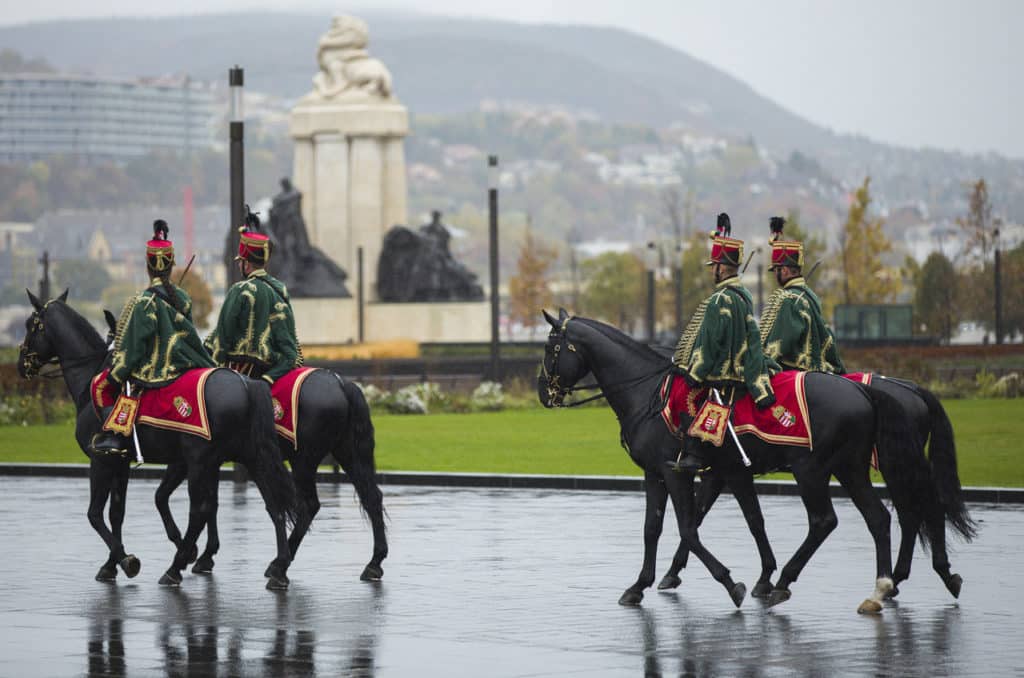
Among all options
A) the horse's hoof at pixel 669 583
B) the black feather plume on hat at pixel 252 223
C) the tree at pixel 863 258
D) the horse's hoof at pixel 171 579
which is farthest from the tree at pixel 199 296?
the horse's hoof at pixel 669 583

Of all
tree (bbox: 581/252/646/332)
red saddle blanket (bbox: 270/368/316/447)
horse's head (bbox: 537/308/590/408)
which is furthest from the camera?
tree (bbox: 581/252/646/332)

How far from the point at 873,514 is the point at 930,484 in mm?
421

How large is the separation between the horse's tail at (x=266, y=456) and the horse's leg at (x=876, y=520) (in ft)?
12.7

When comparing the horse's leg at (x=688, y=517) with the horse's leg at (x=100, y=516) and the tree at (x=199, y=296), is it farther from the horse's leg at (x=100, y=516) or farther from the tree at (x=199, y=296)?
the tree at (x=199, y=296)

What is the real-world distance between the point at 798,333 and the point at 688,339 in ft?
3.17

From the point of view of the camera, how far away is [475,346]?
188 feet

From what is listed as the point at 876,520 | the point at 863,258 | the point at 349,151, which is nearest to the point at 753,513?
the point at 876,520

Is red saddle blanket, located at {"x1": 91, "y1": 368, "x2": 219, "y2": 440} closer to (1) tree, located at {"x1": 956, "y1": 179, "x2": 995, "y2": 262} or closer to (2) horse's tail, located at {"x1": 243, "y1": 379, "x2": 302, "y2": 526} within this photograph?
(2) horse's tail, located at {"x1": 243, "y1": 379, "x2": 302, "y2": 526}

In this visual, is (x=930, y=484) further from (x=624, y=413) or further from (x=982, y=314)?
(x=982, y=314)

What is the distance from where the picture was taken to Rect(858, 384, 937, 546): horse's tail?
45.3 feet

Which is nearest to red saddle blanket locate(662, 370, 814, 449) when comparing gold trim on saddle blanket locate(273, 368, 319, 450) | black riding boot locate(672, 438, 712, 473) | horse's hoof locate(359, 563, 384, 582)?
black riding boot locate(672, 438, 712, 473)

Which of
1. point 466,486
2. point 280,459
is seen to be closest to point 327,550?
point 280,459

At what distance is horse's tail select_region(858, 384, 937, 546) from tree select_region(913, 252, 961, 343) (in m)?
54.8

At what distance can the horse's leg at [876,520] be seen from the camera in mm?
13281
